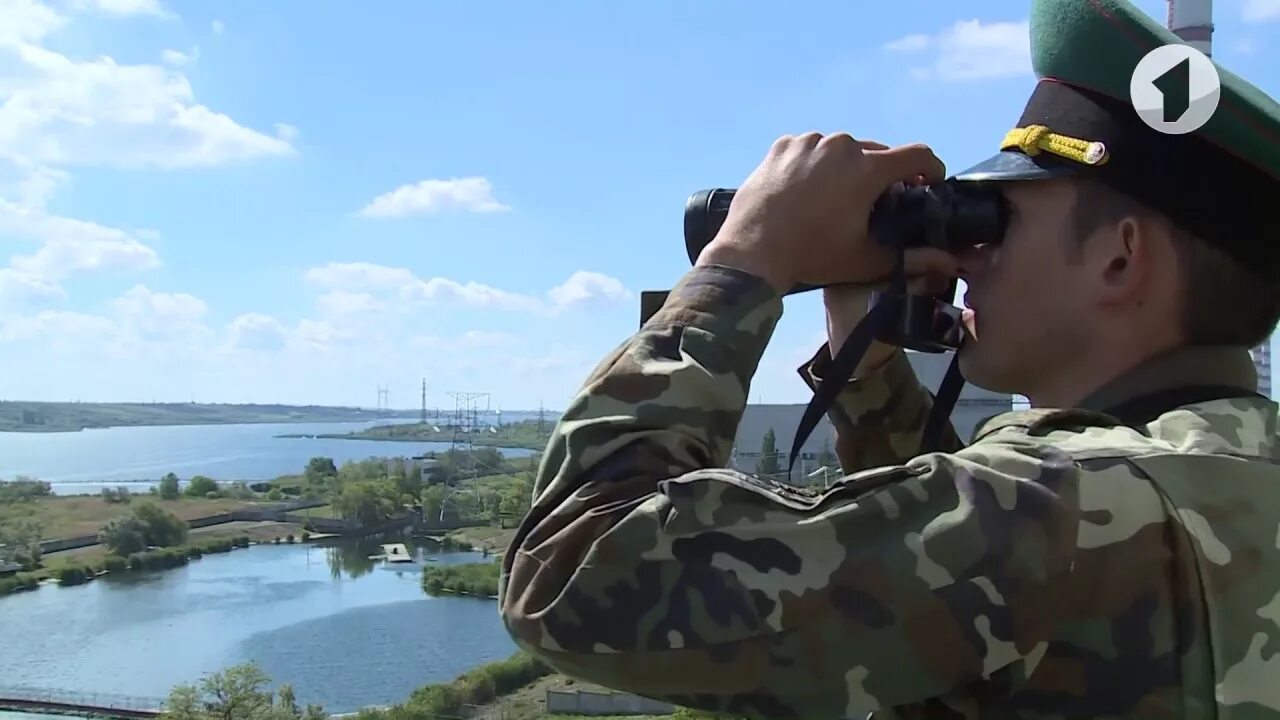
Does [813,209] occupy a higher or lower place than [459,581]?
higher

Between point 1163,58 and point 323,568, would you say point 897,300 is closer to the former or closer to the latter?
point 1163,58

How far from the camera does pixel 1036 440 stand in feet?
1.74

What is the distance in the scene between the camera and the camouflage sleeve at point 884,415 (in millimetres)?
835

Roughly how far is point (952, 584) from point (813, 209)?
0.24 meters

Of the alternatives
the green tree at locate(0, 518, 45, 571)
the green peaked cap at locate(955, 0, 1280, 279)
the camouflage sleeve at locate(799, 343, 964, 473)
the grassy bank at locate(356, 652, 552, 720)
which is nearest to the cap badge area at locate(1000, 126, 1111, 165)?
the green peaked cap at locate(955, 0, 1280, 279)

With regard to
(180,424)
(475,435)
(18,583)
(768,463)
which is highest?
(180,424)

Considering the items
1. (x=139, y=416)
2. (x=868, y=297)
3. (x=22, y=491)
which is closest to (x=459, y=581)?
(x=868, y=297)

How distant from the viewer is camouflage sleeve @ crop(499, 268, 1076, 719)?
0.48m

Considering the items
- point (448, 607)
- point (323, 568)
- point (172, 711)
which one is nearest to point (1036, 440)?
point (172, 711)

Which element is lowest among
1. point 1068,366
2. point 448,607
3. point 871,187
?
point 448,607

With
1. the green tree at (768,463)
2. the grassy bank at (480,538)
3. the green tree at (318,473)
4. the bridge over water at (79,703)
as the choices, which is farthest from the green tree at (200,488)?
the green tree at (768,463)

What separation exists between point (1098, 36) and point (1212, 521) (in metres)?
0.30

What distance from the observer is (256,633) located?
57.7 feet

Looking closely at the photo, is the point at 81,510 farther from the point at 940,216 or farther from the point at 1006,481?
the point at 1006,481
